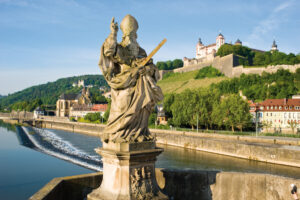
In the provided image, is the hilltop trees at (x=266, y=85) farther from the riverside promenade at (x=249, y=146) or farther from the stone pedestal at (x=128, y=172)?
the stone pedestal at (x=128, y=172)

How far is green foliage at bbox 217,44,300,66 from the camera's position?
3329 inches

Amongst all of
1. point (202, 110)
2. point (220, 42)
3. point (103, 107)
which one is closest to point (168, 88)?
point (103, 107)

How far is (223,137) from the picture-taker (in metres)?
37.8

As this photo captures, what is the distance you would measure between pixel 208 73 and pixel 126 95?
105 m

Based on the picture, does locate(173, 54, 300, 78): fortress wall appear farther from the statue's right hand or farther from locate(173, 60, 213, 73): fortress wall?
the statue's right hand

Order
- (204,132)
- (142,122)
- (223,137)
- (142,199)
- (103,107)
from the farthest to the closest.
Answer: (103,107), (204,132), (223,137), (142,122), (142,199)

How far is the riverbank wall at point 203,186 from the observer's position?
Answer: 508 cm

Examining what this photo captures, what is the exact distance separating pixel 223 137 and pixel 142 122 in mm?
34658

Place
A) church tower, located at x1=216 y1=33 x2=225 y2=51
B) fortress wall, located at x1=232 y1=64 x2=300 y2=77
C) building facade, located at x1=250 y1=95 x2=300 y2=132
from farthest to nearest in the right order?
church tower, located at x1=216 y1=33 x2=225 y2=51 → fortress wall, located at x1=232 y1=64 x2=300 y2=77 → building facade, located at x1=250 y1=95 x2=300 y2=132

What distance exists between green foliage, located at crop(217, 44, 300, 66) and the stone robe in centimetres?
8415

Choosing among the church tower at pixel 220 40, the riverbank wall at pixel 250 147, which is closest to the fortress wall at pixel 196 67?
the church tower at pixel 220 40

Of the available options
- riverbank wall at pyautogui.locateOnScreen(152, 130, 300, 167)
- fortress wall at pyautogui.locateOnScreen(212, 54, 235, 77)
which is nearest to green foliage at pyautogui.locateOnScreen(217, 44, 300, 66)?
fortress wall at pyautogui.locateOnScreen(212, 54, 235, 77)

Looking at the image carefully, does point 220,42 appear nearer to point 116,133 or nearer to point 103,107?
point 103,107

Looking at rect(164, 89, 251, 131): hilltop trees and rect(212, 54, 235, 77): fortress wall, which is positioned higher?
rect(212, 54, 235, 77): fortress wall
